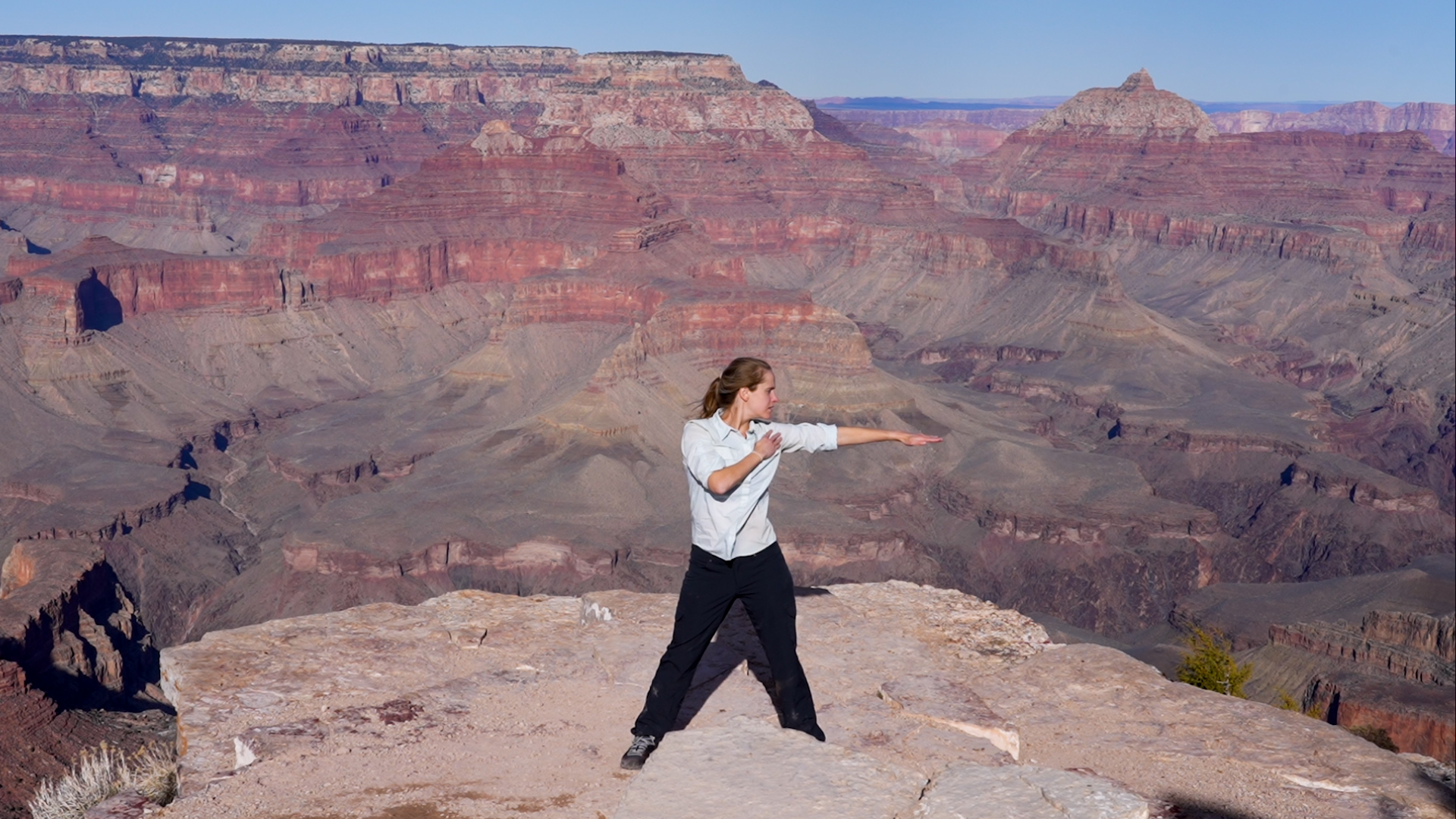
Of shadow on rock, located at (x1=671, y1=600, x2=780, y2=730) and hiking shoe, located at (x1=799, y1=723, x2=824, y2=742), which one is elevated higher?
hiking shoe, located at (x1=799, y1=723, x2=824, y2=742)

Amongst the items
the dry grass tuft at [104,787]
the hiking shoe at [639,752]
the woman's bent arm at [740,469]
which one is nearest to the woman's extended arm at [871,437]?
the woman's bent arm at [740,469]

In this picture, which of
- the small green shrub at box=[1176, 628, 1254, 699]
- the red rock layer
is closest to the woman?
the small green shrub at box=[1176, 628, 1254, 699]

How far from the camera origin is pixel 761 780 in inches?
442

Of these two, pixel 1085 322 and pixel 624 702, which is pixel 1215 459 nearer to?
pixel 1085 322

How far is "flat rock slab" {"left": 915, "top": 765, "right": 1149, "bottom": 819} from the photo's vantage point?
10.7 metres

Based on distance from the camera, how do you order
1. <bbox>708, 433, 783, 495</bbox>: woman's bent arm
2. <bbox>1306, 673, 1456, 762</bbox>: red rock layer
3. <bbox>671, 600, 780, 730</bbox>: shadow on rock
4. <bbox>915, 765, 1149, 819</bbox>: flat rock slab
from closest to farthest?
<bbox>915, 765, 1149, 819</bbox>: flat rock slab → <bbox>708, 433, 783, 495</bbox>: woman's bent arm → <bbox>671, 600, 780, 730</bbox>: shadow on rock → <bbox>1306, 673, 1456, 762</bbox>: red rock layer

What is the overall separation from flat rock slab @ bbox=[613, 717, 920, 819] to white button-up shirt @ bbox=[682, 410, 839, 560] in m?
1.72

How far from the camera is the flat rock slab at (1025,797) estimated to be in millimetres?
10703

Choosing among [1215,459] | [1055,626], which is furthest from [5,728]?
[1215,459]

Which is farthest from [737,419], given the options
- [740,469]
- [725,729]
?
[725,729]

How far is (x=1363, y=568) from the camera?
8150 centimetres

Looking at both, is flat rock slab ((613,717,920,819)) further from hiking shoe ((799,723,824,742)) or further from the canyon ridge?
the canyon ridge

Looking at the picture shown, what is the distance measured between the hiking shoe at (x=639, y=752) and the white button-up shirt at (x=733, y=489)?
1.88 m

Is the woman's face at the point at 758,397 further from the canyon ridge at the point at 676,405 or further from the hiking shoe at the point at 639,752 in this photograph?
the canyon ridge at the point at 676,405
